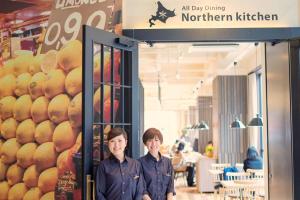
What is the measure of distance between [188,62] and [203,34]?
28.1 feet

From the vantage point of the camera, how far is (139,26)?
5133 mm

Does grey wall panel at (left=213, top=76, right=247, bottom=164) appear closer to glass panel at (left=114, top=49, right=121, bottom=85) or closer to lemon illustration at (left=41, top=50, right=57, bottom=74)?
lemon illustration at (left=41, top=50, right=57, bottom=74)

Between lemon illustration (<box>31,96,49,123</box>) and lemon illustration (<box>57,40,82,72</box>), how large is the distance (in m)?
0.45

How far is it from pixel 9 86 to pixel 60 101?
0.68 metres

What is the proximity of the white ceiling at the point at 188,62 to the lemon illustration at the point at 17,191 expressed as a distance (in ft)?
10.9

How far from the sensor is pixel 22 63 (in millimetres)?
5320

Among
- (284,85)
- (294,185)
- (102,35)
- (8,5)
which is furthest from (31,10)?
(294,185)

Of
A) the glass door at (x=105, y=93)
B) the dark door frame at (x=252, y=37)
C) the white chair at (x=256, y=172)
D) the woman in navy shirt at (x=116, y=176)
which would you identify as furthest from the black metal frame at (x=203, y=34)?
the white chair at (x=256, y=172)

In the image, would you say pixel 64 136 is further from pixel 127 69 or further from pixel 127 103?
pixel 127 69

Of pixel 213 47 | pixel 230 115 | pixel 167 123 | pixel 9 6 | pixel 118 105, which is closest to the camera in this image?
pixel 118 105

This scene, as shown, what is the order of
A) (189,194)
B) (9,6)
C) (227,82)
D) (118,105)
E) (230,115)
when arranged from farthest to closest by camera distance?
(227,82) < (230,115) < (189,194) < (9,6) < (118,105)

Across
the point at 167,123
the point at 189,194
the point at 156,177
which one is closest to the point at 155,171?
the point at 156,177

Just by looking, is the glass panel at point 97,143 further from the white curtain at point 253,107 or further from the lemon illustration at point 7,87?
the white curtain at point 253,107

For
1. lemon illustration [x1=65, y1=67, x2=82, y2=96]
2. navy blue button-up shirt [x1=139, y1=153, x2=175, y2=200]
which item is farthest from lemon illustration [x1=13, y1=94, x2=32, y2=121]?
navy blue button-up shirt [x1=139, y1=153, x2=175, y2=200]
